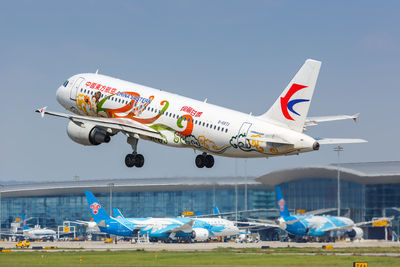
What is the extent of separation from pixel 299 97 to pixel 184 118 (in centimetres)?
1071

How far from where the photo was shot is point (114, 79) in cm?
7669

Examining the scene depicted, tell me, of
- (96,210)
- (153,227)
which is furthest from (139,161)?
(153,227)

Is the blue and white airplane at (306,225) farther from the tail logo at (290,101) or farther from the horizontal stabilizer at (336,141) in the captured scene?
the horizontal stabilizer at (336,141)

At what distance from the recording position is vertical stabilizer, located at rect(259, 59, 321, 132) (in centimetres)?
6284

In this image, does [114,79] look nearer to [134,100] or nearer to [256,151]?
[134,100]

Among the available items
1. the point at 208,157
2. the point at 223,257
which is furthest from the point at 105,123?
the point at 223,257

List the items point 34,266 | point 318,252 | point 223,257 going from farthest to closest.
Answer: point 318,252, point 223,257, point 34,266

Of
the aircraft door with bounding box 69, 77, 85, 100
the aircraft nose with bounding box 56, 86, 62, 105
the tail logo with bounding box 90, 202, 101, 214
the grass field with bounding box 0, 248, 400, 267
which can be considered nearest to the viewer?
the aircraft door with bounding box 69, 77, 85, 100

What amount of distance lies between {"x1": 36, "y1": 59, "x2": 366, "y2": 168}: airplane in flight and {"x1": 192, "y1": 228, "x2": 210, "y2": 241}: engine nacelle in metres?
119

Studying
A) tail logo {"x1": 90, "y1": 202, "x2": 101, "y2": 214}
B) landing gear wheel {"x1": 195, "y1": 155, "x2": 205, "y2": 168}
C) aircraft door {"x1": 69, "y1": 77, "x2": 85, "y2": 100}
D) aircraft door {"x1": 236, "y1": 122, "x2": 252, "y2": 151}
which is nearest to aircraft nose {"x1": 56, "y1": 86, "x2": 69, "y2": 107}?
aircraft door {"x1": 69, "y1": 77, "x2": 85, "y2": 100}

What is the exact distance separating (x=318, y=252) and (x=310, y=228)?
40210mm

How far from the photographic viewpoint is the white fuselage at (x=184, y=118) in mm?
63094

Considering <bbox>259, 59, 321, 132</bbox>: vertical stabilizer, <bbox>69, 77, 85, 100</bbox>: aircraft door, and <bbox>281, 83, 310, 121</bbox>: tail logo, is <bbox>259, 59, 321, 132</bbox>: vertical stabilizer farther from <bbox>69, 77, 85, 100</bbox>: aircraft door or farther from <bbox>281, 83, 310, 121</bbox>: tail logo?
<bbox>69, 77, 85, 100</bbox>: aircraft door

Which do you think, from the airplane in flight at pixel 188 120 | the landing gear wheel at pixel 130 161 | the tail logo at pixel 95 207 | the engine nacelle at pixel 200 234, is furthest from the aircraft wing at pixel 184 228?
the landing gear wheel at pixel 130 161
